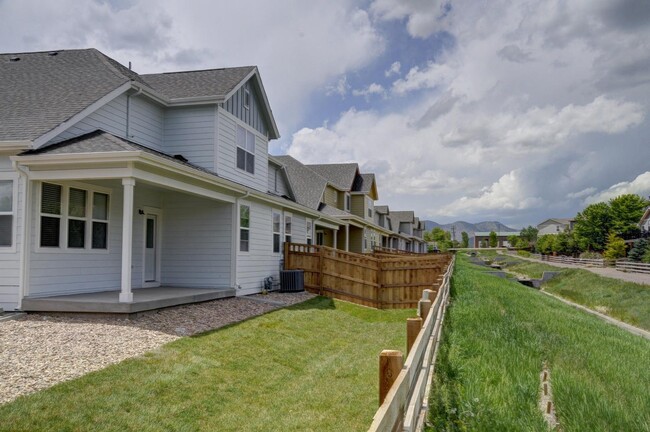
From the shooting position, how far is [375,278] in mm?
15672

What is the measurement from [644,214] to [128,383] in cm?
7426

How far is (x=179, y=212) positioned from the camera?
14.0 metres

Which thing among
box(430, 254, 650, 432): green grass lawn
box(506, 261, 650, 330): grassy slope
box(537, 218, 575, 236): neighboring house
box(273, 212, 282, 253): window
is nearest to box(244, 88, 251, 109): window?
box(273, 212, 282, 253): window

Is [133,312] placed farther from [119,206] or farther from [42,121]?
[42,121]

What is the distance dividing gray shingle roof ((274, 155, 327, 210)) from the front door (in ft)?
45.8

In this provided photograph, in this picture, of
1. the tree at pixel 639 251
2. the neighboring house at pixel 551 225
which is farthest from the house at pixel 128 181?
the neighboring house at pixel 551 225

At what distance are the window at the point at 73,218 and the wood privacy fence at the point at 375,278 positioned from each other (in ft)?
24.5

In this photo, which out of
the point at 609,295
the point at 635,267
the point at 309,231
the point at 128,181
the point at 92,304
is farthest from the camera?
the point at 635,267

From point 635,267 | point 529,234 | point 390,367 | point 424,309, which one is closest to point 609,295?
point 635,267

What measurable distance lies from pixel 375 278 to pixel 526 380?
33.8 feet

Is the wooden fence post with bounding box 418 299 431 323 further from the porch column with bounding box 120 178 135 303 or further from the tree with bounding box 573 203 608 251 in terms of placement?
the tree with bounding box 573 203 608 251

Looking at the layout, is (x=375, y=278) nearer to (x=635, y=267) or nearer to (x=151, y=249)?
(x=151, y=249)

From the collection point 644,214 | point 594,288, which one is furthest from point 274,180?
point 644,214

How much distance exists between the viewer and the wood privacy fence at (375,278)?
51.0ft
